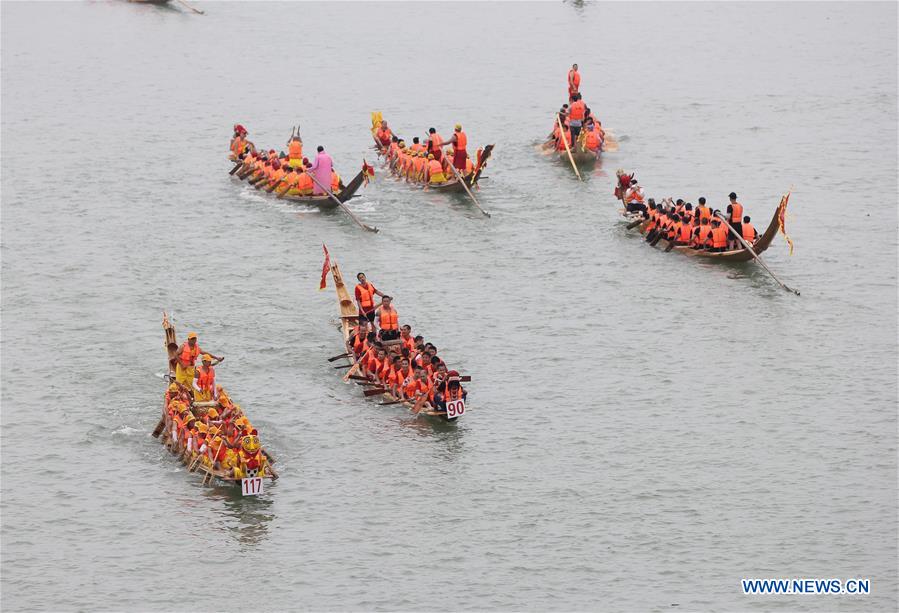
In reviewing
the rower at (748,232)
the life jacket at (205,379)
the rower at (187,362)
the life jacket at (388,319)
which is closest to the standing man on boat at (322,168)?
the life jacket at (388,319)

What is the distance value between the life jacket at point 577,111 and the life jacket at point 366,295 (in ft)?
79.3

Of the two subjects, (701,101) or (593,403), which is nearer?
(593,403)

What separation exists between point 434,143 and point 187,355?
24693mm

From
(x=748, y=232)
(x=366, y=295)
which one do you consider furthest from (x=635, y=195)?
(x=366, y=295)

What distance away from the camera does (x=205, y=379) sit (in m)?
42.9

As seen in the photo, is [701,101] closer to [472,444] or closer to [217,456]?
[472,444]

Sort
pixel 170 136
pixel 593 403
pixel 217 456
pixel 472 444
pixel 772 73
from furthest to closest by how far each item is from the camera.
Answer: pixel 772 73, pixel 170 136, pixel 593 403, pixel 472 444, pixel 217 456

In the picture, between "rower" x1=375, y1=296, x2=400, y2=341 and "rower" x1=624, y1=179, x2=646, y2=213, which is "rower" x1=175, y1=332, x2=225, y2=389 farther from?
"rower" x1=624, y1=179, x2=646, y2=213

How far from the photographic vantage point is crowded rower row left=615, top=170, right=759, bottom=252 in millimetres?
56344

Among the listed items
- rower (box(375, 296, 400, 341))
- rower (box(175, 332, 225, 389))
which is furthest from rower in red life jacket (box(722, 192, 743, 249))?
rower (box(175, 332, 225, 389))

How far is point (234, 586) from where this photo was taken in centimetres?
3647

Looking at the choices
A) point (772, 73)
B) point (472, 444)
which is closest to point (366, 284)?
point (472, 444)

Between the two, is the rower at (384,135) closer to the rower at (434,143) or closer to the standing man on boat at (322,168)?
the rower at (434,143)

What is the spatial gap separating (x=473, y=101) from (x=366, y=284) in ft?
119
